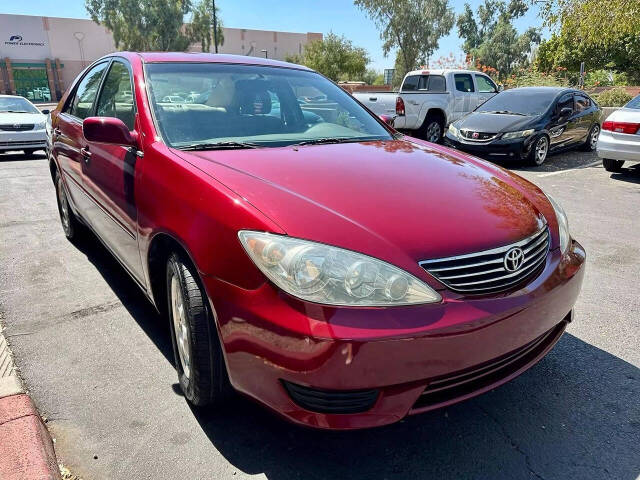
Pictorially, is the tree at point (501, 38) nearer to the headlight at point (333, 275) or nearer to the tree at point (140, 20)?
the tree at point (140, 20)

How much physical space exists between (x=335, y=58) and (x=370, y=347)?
4012 centimetres

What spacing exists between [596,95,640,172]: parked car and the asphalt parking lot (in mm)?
4473

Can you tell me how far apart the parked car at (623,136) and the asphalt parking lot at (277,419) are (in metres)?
4.47

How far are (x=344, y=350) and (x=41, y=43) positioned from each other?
54.7 metres

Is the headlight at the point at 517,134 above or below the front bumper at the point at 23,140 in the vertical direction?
above

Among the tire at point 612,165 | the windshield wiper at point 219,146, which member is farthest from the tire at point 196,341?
the tire at point 612,165

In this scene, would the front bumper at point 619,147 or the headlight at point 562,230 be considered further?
the front bumper at point 619,147

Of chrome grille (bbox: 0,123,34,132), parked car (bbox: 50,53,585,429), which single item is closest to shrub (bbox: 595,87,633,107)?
parked car (bbox: 50,53,585,429)

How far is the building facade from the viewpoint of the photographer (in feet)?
147

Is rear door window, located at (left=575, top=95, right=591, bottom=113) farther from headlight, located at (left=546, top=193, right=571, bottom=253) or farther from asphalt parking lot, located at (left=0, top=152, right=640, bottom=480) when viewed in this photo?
headlight, located at (left=546, top=193, right=571, bottom=253)

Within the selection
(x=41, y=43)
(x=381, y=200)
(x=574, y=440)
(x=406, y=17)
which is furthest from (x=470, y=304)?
(x=41, y=43)

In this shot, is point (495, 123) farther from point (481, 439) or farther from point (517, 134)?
point (481, 439)

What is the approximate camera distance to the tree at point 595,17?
875 centimetres

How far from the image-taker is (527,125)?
8977 mm
